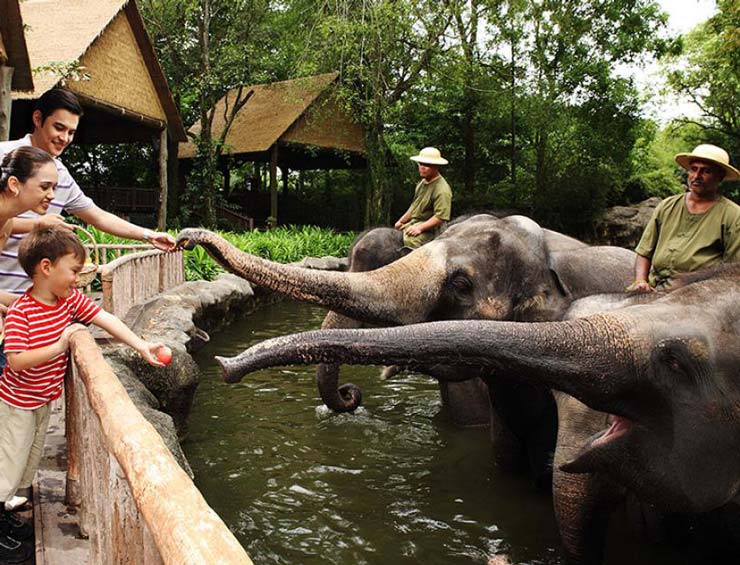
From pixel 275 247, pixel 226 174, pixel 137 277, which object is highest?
pixel 226 174

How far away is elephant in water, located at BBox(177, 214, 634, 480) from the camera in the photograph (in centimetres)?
386

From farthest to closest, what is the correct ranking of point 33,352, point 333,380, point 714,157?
point 333,380, point 714,157, point 33,352

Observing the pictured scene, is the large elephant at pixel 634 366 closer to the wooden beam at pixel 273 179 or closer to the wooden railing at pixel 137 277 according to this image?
the wooden railing at pixel 137 277

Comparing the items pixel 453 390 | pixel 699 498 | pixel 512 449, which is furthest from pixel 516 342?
pixel 453 390

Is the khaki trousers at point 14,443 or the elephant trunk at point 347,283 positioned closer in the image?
the khaki trousers at point 14,443

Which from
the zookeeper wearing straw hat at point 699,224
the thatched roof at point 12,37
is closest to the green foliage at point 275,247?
the thatched roof at point 12,37

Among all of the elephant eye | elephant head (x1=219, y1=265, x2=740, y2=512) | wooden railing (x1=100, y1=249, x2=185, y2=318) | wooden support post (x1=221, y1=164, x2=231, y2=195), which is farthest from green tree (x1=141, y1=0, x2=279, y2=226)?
elephant head (x1=219, y1=265, x2=740, y2=512)

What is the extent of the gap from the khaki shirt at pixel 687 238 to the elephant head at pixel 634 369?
1.33 m

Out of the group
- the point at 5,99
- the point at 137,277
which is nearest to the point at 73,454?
the point at 137,277

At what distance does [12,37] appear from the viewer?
10.4m

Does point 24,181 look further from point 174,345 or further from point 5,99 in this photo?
point 5,99

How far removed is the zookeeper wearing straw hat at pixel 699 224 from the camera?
391 centimetres

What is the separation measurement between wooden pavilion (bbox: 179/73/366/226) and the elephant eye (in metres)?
17.5

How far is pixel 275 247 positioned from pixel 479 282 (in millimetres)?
13191
